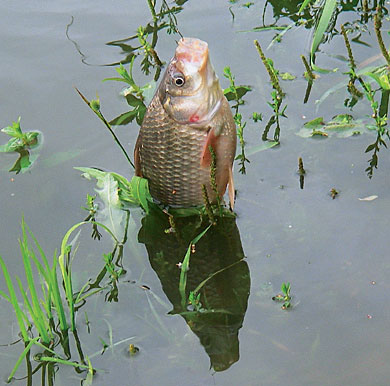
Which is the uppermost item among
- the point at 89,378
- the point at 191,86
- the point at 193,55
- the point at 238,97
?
the point at 193,55

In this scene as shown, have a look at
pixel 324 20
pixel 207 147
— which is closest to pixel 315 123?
pixel 324 20

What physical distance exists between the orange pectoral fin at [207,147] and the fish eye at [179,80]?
0.27 m

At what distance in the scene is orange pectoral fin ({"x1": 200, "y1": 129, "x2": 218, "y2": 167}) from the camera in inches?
141

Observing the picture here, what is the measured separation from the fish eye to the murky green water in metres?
0.76

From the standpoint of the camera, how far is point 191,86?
3535 mm

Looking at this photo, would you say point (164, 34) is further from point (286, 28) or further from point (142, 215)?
point (142, 215)

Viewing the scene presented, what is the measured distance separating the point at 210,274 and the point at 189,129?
2.37 ft

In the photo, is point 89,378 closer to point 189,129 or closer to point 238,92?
point 189,129

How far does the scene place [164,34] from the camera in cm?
539

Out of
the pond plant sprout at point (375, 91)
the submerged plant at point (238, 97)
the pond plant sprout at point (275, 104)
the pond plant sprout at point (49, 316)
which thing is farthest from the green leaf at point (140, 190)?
the pond plant sprout at point (375, 91)

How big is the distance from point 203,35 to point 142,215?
1.86 metres

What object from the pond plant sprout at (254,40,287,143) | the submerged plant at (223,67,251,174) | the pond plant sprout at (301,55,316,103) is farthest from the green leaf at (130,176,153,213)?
the pond plant sprout at (301,55,316,103)

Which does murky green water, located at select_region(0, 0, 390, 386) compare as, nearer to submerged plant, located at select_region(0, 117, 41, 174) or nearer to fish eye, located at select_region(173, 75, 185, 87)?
submerged plant, located at select_region(0, 117, 41, 174)

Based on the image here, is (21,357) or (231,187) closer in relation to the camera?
(21,357)
